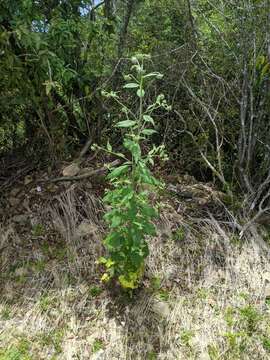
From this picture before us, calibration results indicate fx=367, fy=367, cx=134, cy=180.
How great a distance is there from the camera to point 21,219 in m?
2.85

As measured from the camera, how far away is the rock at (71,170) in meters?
3.02

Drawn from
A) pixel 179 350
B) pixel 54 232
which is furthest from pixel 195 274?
pixel 54 232

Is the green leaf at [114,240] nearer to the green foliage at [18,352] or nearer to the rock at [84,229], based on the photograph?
the rock at [84,229]

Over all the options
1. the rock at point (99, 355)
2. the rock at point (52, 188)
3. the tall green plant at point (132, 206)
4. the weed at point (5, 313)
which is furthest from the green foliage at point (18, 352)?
the rock at point (52, 188)

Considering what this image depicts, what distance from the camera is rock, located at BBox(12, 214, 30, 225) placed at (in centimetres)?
283

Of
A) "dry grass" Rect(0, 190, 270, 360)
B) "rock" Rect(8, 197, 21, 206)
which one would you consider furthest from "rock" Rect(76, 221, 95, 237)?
"rock" Rect(8, 197, 21, 206)

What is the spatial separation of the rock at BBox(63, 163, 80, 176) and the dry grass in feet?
0.68

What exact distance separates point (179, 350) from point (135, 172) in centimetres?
106

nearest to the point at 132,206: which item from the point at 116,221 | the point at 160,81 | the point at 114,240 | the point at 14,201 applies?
the point at 116,221

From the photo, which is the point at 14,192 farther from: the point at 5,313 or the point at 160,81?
the point at 160,81

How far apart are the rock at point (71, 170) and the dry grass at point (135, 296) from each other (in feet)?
0.68

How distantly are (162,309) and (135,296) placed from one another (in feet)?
0.62

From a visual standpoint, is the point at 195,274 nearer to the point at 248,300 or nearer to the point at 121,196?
the point at 248,300

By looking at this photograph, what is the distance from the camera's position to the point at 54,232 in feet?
9.07
